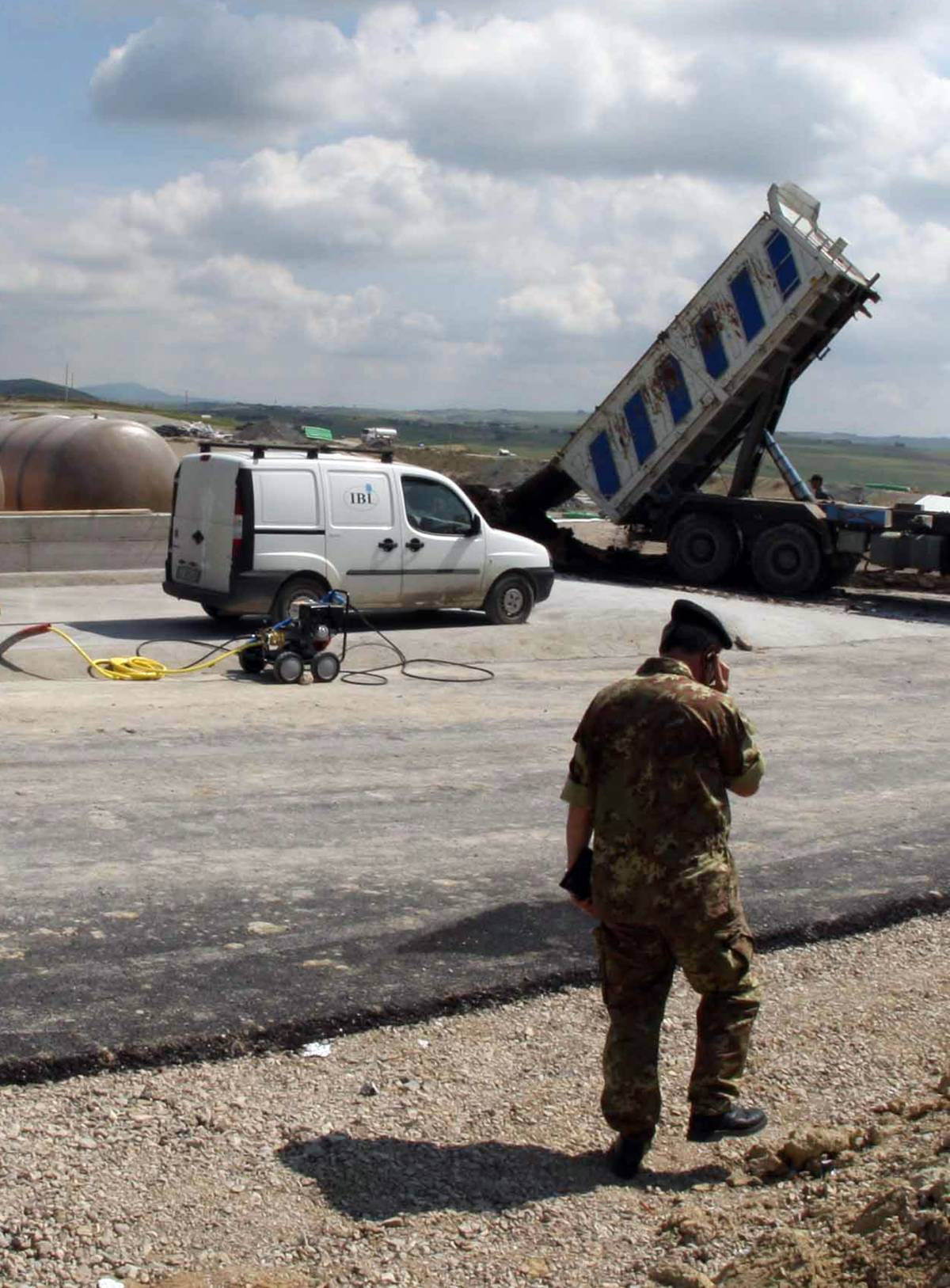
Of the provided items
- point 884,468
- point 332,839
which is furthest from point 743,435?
point 884,468

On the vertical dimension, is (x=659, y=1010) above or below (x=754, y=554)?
below

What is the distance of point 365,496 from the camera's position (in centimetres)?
1528

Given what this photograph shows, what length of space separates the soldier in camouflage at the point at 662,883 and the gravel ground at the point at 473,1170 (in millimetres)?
271

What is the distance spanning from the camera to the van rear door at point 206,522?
1452 cm

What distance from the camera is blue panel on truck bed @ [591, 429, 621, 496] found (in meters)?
22.5

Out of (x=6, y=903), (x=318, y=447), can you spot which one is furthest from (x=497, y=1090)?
(x=318, y=447)

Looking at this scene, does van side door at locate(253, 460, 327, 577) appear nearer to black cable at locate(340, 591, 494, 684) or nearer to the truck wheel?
black cable at locate(340, 591, 494, 684)

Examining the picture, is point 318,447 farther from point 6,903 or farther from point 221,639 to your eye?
point 6,903

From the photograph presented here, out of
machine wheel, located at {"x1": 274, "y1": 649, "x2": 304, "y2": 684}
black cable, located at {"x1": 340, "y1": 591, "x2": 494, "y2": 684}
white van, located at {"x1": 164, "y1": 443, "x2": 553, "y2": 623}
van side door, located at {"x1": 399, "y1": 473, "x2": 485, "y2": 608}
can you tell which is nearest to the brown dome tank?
white van, located at {"x1": 164, "y1": 443, "x2": 553, "y2": 623}

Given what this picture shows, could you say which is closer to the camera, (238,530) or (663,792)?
(663,792)

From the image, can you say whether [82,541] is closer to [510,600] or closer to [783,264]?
[510,600]

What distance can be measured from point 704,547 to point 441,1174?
726 inches

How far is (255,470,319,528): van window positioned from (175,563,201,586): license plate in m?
0.94

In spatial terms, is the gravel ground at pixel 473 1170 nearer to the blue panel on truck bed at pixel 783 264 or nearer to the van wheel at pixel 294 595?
the van wheel at pixel 294 595
